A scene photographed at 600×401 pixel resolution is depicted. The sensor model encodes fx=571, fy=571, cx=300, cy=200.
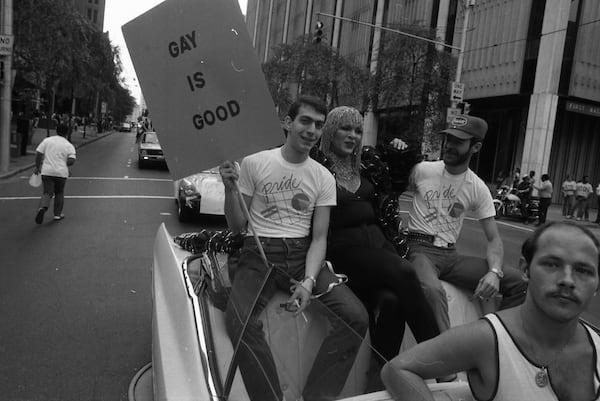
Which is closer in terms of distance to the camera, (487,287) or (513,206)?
(487,287)

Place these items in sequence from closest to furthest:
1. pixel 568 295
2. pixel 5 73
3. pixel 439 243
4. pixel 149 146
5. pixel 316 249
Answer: pixel 568 295 < pixel 316 249 < pixel 439 243 < pixel 5 73 < pixel 149 146

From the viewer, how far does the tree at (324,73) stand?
31734 millimetres

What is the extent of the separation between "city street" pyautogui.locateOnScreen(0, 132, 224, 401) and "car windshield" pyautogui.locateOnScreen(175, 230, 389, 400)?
1.68 meters

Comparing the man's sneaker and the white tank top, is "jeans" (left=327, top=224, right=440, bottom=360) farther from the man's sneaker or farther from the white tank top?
the man's sneaker

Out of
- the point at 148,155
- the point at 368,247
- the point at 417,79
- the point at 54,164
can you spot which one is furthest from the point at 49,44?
the point at 368,247

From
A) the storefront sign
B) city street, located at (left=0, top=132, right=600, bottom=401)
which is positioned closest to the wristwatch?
city street, located at (left=0, top=132, right=600, bottom=401)

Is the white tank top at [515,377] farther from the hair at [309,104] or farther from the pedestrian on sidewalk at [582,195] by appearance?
the pedestrian on sidewalk at [582,195]

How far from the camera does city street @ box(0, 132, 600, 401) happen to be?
12.9ft

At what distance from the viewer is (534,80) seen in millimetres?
25500

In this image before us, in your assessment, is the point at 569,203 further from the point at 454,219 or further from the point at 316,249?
the point at 316,249

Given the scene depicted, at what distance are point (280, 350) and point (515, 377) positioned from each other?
0.97 m

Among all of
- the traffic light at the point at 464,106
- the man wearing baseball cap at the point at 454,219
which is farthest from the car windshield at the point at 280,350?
the traffic light at the point at 464,106

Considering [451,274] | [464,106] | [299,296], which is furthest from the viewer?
[464,106]

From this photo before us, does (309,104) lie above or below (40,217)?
above
